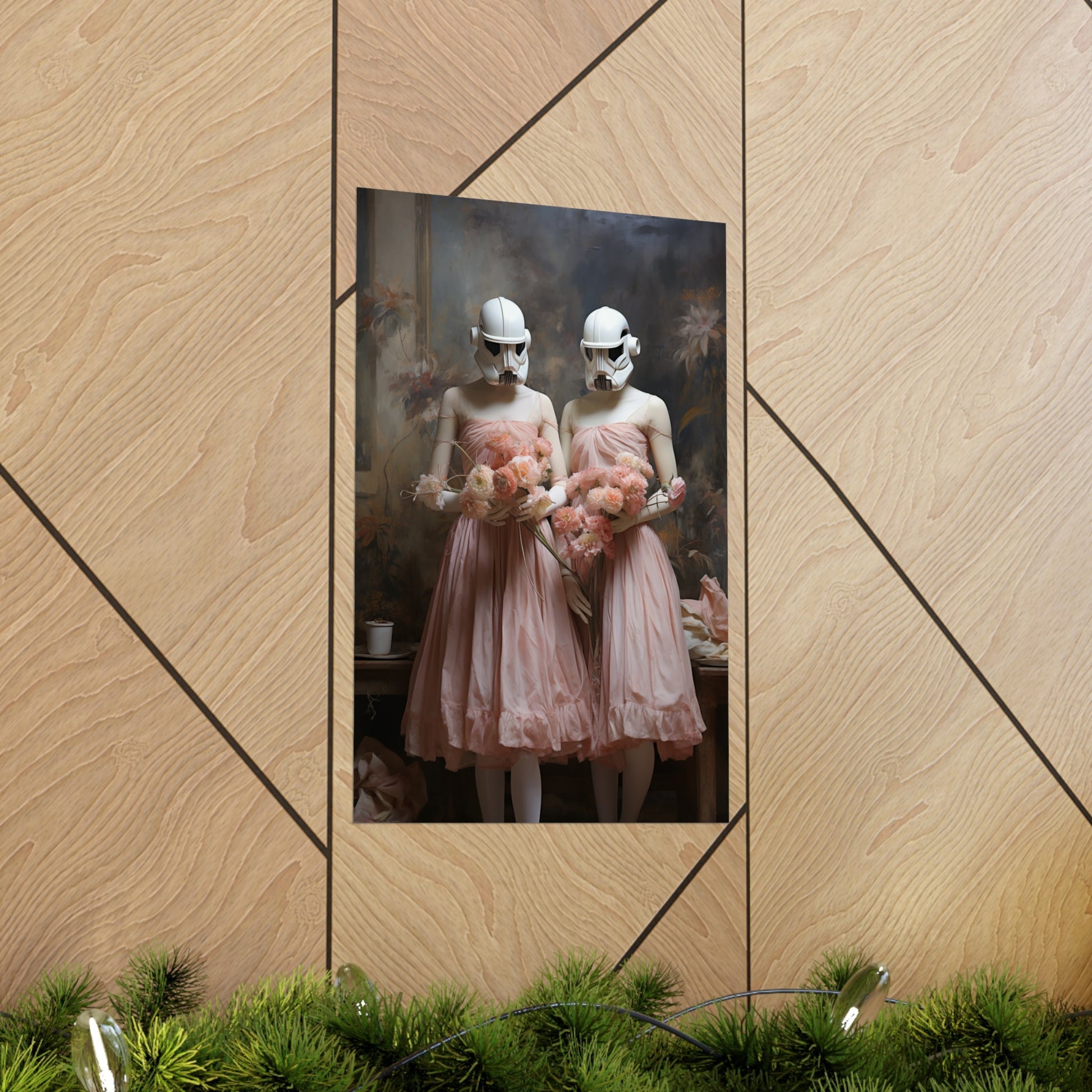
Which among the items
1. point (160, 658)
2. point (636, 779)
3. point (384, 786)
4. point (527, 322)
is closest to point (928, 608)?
point (636, 779)

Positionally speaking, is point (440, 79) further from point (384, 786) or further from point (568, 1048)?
point (568, 1048)

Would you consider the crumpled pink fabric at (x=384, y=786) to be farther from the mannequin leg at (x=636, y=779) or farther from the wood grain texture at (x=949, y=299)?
the wood grain texture at (x=949, y=299)

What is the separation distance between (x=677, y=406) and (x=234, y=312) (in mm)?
624

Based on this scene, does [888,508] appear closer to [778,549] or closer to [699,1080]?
[778,549]

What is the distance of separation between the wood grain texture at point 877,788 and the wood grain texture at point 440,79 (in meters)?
0.56

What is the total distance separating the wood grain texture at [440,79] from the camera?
4.90 feet

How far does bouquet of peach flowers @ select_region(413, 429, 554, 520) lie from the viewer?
4.82 ft

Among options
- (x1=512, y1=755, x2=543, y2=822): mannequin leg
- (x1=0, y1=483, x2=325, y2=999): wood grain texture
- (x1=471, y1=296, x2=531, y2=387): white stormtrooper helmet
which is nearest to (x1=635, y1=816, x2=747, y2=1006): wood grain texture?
(x1=512, y1=755, x2=543, y2=822): mannequin leg

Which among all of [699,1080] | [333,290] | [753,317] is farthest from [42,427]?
[699,1080]

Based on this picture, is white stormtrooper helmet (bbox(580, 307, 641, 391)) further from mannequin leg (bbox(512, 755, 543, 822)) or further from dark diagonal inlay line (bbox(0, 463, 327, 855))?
dark diagonal inlay line (bbox(0, 463, 327, 855))

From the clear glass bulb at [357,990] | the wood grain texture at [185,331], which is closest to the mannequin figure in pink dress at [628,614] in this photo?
the wood grain texture at [185,331]

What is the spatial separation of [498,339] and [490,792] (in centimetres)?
62

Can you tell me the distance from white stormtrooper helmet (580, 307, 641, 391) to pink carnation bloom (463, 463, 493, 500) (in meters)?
0.20

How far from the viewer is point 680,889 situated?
59.2 inches
